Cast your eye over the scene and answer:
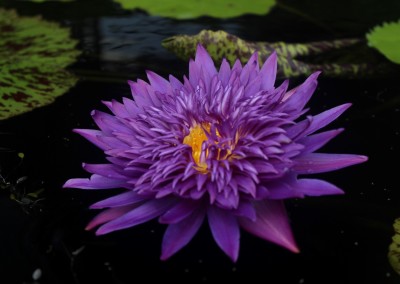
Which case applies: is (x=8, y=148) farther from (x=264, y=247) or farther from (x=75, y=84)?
(x=264, y=247)

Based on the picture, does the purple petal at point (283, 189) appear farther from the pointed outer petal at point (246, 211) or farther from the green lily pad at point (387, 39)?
the green lily pad at point (387, 39)

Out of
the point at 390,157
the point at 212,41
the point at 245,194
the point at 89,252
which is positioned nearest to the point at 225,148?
the point at 245,194

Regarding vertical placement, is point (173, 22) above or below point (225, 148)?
below

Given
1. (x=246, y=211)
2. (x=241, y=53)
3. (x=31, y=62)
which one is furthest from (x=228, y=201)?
(x=31, y=62)

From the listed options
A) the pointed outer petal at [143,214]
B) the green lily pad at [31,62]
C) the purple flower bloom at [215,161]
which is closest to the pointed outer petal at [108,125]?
the purple flower bloom at [215,161]

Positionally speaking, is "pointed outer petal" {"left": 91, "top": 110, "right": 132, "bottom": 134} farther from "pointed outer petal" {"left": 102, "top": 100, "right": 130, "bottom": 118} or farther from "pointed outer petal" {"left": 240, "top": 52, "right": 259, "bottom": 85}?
"pointed outer petal" {"left": 240, "top": 52, "right": 259, "bottom": 85}

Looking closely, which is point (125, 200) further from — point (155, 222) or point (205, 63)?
point (205, 63)

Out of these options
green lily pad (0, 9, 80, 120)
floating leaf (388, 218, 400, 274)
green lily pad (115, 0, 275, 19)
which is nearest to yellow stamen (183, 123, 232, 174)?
floating leaf (388, 218, 400, 274)
